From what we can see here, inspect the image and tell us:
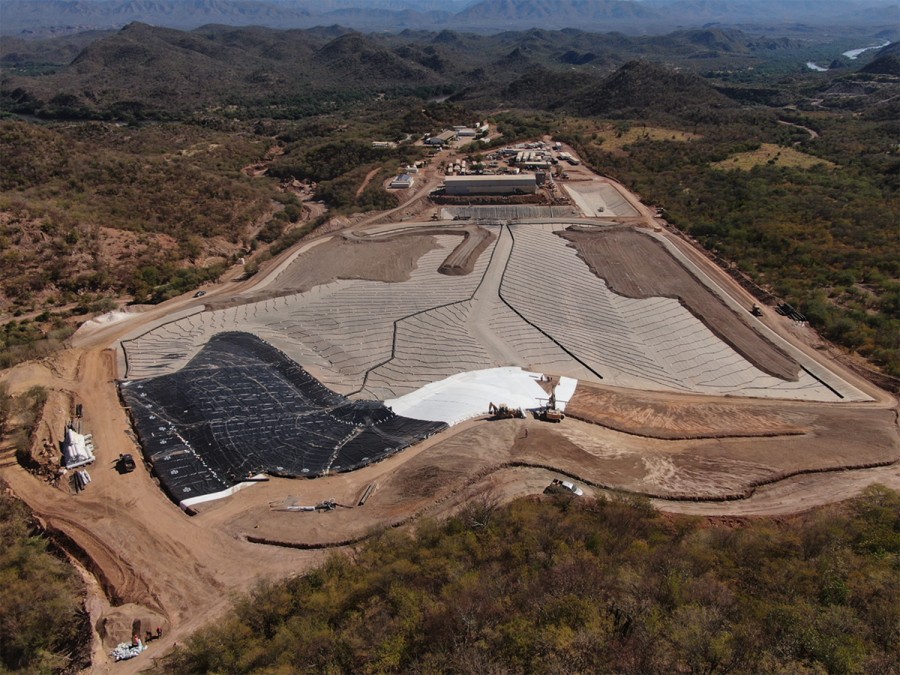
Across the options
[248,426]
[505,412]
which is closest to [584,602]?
[505,412]

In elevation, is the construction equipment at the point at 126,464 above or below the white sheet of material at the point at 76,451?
below

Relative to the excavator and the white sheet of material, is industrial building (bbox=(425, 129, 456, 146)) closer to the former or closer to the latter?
the excavator

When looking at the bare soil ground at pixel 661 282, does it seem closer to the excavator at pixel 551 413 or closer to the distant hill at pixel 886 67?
the excavator at pixel 551 413

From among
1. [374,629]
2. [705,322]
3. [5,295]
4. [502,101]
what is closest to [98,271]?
[5,295]

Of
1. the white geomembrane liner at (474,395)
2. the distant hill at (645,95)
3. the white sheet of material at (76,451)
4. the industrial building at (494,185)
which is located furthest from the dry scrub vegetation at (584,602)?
the distant hill at (645,95)

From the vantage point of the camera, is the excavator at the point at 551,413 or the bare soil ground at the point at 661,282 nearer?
the excavator at the point at 551,413

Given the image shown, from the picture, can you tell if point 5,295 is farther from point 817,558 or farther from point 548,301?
point 817,558
